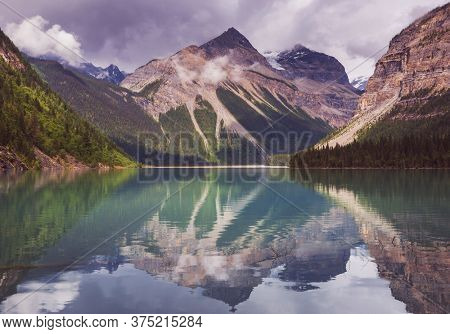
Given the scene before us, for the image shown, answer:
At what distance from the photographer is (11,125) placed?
7785 inches

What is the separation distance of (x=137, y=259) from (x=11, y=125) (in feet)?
605

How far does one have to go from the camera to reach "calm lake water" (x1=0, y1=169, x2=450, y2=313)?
22.8 m

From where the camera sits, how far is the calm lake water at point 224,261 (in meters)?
22.8

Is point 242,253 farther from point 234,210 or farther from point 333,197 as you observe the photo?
point 333,197

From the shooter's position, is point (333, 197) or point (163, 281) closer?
point (163, 281)

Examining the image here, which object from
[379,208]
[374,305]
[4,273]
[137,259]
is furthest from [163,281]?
[379,208]

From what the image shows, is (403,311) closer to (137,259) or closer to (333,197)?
(137,259)

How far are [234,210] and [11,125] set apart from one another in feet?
531

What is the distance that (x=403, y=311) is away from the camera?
70.4 ft

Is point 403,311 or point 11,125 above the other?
point 11,125

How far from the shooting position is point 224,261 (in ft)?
103

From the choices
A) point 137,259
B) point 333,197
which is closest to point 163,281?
point 137,259

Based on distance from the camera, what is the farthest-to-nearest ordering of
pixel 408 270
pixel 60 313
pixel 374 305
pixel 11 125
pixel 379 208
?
pixel 11 125
pixel 379 208
pixel 408 270
pixel 374 305
pixel 60 313

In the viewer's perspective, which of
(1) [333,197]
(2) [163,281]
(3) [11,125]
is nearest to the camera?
(2) [163,281]
